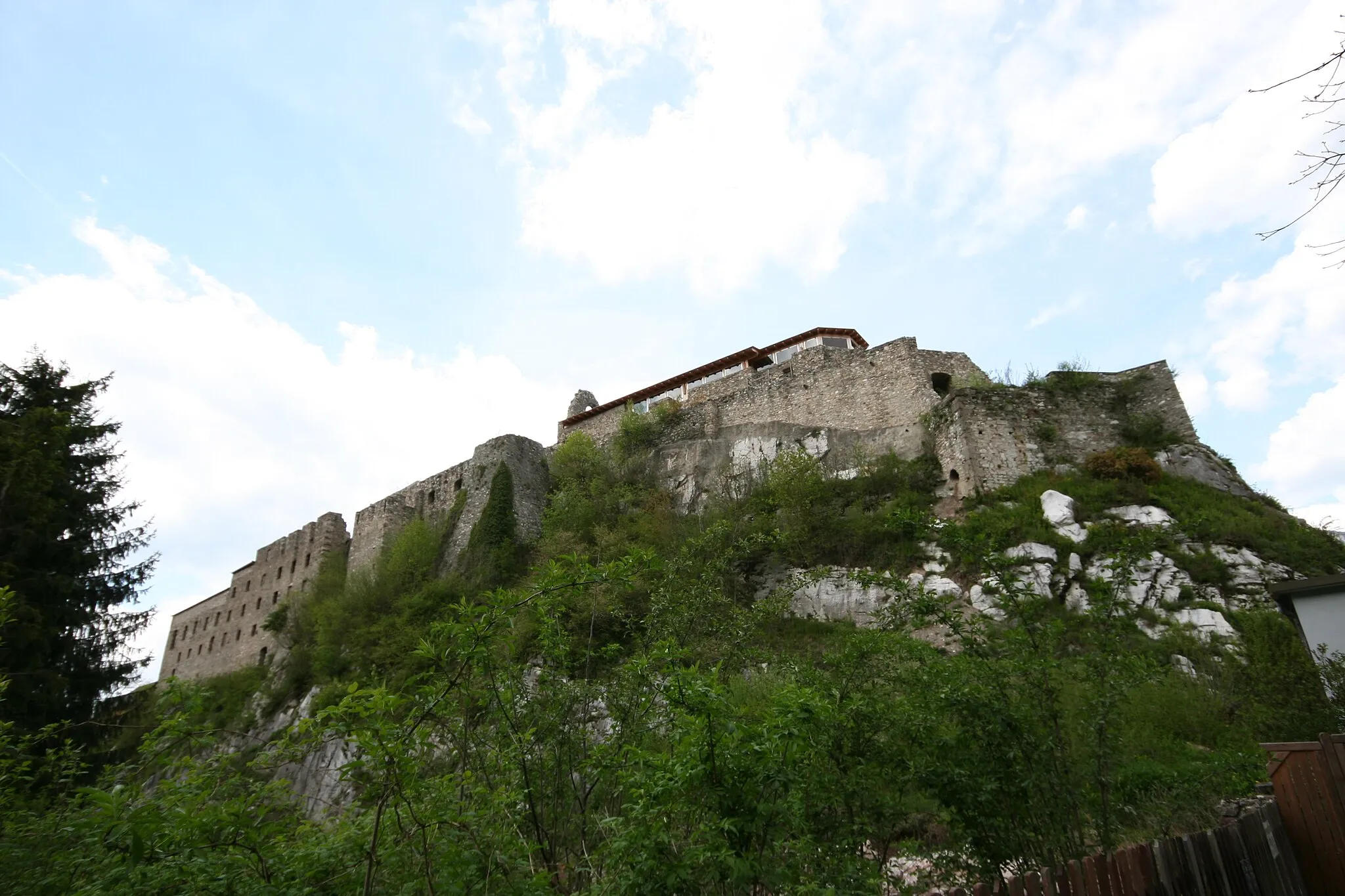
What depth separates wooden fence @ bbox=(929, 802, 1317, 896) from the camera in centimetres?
364

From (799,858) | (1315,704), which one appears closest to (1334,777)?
(799,858)

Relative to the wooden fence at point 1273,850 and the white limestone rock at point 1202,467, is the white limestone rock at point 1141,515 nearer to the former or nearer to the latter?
the white limestone rock at point 1202,467

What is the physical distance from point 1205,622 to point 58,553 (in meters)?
18.9

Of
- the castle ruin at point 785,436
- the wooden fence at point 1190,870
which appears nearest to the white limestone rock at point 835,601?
the castle ruin at point 785,436

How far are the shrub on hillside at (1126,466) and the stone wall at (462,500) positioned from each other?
1614 cm

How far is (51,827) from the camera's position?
4.38m

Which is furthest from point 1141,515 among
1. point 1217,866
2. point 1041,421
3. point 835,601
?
point 1217,866

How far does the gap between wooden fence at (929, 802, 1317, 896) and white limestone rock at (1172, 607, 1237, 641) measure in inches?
308

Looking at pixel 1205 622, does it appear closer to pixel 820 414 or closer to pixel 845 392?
pixel 845 392

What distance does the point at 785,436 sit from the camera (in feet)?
75.7

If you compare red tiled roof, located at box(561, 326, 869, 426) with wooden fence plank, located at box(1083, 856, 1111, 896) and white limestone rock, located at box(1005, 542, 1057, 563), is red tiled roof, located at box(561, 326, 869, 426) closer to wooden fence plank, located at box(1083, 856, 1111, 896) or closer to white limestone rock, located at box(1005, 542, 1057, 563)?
white limestone rock, located at box(1005, 542, 1057, 563)

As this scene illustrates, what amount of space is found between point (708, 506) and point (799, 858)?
17.5 meters

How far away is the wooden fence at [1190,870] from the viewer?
3641mm

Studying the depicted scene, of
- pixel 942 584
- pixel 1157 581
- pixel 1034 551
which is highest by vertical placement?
pixel 1034 551
